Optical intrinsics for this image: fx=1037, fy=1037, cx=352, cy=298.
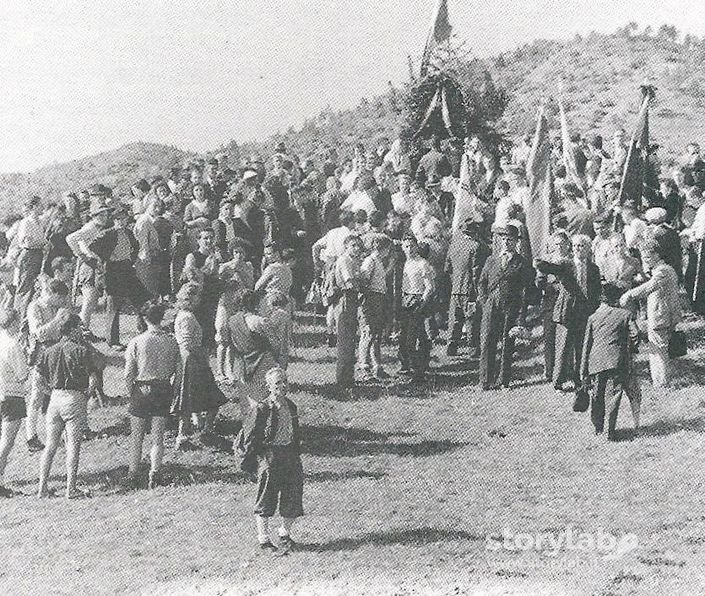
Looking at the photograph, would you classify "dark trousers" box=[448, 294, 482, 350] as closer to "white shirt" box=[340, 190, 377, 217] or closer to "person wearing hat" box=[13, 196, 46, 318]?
"white shirt" box=[340, 190, 377, 217]

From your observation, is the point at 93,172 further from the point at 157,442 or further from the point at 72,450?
the point at 157,442

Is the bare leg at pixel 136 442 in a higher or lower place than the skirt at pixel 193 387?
lower

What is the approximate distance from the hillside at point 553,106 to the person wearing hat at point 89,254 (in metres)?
20.8

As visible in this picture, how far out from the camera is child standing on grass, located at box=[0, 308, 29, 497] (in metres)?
11.8

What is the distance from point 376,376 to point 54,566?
6439mm

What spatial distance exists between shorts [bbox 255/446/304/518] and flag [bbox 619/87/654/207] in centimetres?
908

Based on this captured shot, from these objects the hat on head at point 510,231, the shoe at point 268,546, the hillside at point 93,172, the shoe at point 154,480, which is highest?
the hillside at point 93,172

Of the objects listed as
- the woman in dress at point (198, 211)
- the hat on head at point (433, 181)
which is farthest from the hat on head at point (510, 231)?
the woman in dress at point (198, 211)

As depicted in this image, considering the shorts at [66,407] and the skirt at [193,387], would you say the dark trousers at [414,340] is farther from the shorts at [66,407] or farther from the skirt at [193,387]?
the shorts at [66,407]

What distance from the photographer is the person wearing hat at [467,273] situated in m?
15.5

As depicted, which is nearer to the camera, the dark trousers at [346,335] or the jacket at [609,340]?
the jacket at [609,340]

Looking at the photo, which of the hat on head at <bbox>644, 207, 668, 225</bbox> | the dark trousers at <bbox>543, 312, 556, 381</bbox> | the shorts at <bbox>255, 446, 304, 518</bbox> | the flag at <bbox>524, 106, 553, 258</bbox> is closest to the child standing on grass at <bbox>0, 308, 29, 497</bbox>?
the shorts at <bbox>255, 446, 304, 518</bbox>

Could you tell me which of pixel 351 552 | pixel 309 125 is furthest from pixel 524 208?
pixel 309 125

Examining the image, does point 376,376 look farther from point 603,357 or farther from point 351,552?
point 351,552
